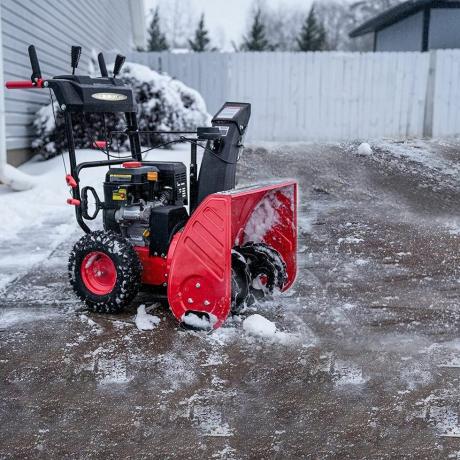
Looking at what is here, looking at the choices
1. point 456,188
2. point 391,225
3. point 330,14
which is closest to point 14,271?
point 391,225

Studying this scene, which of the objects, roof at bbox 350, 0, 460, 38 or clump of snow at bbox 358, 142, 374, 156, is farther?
roof at bbox 350, 0, 460, 38

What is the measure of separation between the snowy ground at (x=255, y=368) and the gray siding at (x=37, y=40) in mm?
4303

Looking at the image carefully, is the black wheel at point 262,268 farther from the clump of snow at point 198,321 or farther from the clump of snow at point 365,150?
the clump of snow at point 365,150

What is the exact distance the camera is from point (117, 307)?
15.1ft

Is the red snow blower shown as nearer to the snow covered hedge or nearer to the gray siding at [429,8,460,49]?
the snow covered hedge

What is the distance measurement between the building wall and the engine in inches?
632

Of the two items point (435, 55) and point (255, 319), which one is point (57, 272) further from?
point (435, 55)

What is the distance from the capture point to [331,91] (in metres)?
15.0

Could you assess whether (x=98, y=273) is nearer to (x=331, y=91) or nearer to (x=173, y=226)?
(x=173, y=226)

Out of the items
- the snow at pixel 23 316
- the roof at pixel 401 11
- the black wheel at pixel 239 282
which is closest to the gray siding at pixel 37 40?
the snow at pixel 23 316

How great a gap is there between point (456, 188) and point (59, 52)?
8543mm

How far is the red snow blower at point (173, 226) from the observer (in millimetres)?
4223

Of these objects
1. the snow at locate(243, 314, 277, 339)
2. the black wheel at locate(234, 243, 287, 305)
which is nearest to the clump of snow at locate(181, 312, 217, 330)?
the snow at locate(243, 314, 277, 339)

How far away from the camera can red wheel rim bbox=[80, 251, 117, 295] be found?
15.5 ft
